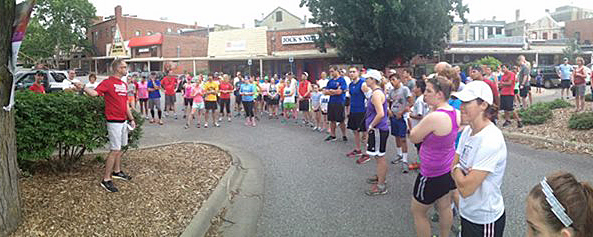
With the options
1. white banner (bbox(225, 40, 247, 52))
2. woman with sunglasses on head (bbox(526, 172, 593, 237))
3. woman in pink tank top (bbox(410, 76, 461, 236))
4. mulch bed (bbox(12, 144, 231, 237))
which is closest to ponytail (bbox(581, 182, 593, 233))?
woman with sunglasses on head (bbox(526, 172, 593, 237))

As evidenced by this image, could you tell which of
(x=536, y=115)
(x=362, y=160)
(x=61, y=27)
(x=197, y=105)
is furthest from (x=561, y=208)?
(x=61, y=27)

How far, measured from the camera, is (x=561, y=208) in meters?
1.87

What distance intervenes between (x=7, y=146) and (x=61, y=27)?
69836 mm

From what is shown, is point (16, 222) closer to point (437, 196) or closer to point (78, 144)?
point (78, 144)

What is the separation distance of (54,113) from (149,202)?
1734 mm

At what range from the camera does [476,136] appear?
315cm

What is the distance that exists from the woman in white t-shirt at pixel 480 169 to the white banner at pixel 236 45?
3852 centimetres

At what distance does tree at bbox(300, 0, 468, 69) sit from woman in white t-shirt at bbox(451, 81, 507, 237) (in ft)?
68.3

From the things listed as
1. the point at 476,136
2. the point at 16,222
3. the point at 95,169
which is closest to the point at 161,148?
the point at 95,169

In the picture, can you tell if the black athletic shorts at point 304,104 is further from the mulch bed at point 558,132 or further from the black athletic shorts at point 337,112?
the mulch bed at point 558,132

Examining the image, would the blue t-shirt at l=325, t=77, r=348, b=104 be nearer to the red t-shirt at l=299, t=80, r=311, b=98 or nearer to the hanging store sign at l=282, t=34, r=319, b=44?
the red t-shirt at l=299, t=80, r=311, b=98

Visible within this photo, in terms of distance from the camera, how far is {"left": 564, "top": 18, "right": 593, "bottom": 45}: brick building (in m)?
58.2

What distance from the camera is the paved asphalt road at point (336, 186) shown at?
17.0ft

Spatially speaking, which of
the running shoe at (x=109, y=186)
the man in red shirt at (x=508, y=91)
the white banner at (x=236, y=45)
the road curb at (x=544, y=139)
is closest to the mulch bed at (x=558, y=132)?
the road curb at (x=544, y=139)
